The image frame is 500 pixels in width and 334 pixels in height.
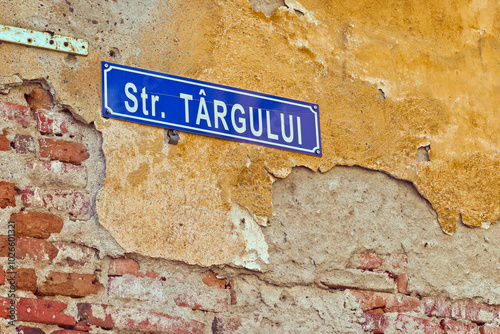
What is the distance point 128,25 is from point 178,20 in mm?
169

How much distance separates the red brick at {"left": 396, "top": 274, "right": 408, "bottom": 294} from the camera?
7.50 feet

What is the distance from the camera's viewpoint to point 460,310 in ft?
7.75

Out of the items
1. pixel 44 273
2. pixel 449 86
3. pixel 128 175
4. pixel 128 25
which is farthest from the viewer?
pixel 449 86

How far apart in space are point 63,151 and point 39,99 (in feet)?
0.53

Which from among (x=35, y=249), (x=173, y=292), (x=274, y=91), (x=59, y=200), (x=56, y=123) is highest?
(x=274, y=91)

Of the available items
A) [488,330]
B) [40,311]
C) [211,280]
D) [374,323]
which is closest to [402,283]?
[374,323]

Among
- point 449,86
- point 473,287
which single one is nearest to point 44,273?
point 473,287

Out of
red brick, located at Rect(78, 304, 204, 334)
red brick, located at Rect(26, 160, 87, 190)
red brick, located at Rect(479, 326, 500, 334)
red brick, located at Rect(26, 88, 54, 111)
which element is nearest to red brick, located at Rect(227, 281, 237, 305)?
red brick, located at Rect(78, 304, 204, 334)

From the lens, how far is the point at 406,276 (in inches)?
90.5

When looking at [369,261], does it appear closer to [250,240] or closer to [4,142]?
[250,240]

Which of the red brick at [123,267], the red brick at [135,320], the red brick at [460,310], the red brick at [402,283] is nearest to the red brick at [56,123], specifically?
the red brick at [123,267]

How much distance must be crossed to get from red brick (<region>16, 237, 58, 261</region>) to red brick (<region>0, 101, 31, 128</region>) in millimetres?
324

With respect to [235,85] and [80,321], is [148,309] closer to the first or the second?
[80,321]

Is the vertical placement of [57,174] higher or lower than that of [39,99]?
lower
